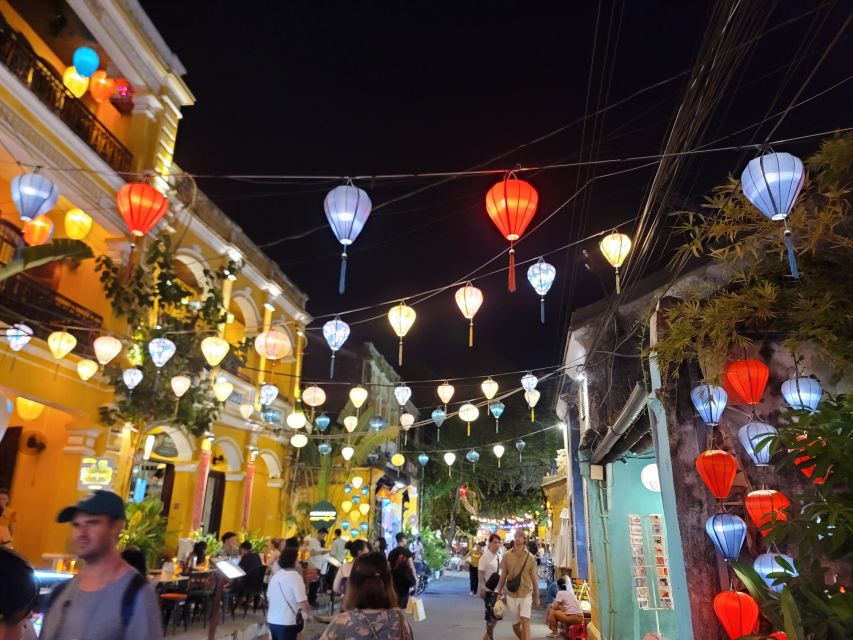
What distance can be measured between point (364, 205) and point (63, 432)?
32.2 feet

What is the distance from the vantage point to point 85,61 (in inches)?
451

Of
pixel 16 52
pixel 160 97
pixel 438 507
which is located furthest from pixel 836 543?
pixel 438 507

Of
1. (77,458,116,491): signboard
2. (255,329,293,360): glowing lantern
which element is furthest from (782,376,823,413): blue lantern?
(77,458,116,491): signboard

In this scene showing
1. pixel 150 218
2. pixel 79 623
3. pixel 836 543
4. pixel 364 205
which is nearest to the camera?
pixel 79 623

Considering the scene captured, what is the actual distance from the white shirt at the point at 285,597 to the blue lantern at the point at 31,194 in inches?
227

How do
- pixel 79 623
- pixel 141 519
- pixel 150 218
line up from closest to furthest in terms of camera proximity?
pixel 79 623, pixel 150 218, pixel 141 519

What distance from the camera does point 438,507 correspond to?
3597 centimetres

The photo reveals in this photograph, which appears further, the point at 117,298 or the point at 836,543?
the point at 117,298

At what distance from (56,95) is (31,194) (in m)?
5.29

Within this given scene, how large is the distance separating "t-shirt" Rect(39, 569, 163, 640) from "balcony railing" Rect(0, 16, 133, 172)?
1061cm

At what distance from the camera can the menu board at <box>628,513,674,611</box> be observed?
10195mm

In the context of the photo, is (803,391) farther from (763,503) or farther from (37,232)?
(37,232)

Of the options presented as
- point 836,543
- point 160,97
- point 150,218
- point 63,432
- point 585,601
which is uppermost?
point 160,97

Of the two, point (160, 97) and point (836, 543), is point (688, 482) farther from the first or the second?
point (160, 97)
